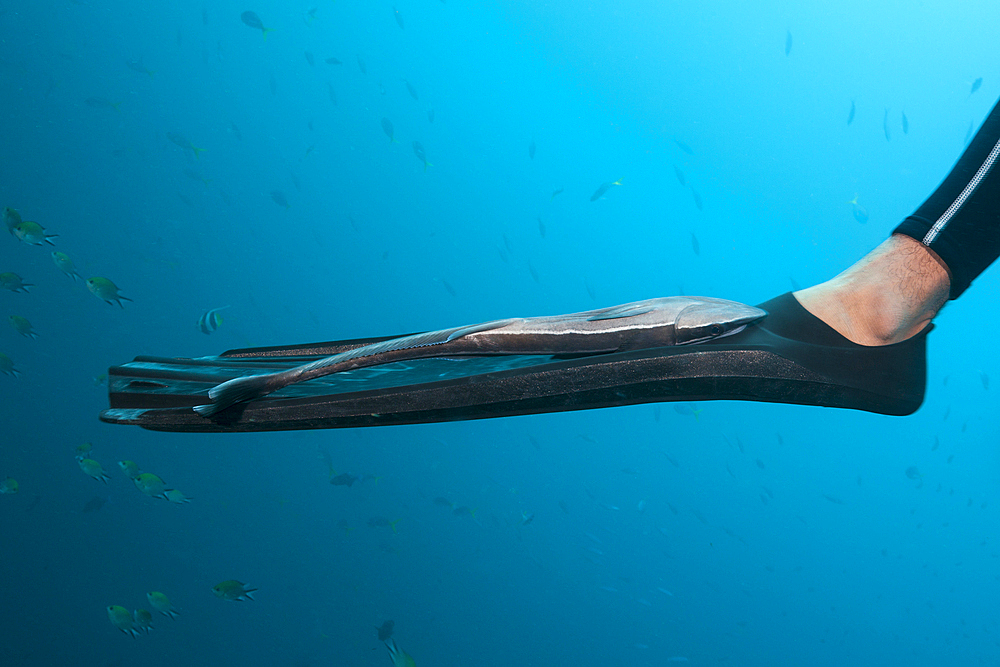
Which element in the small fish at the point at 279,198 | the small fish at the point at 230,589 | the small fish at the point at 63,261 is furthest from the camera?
the small fish at the point at 279,198

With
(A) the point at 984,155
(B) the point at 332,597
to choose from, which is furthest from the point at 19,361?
(A) the point at 984,155

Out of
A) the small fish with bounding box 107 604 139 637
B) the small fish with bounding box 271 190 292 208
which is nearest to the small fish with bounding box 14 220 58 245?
the small fish with bounding box 271 190 292 208

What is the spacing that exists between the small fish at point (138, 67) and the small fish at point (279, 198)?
1.82 meters

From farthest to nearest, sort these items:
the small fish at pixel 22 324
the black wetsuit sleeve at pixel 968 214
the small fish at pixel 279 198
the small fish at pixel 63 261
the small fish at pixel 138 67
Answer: the small fish at pixel 279 198 → the small fish at pixel 138 67 → the small fish at pixel 22 324 → the small fish at pixel 63 261 → the black wetsuit sleeve at pixel 968 214

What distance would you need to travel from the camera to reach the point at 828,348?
1.31 meters

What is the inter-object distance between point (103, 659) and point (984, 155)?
7.58 m

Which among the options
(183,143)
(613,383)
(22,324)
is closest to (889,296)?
(613,383)

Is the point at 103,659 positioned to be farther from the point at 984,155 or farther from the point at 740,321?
the point at 984,155

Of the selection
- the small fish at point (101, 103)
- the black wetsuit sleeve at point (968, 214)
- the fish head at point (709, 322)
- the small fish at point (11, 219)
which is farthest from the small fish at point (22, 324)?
the black wetsuit sleeve at point (968, 214)

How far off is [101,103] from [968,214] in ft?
23.6

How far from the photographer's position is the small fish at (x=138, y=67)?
19.3 feet

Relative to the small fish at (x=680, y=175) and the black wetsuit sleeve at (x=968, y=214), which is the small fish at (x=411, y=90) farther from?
the black wetsuit sleeve at (x=968, y=214)

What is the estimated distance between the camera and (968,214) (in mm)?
1200

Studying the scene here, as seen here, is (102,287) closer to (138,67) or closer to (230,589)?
(230,589)
